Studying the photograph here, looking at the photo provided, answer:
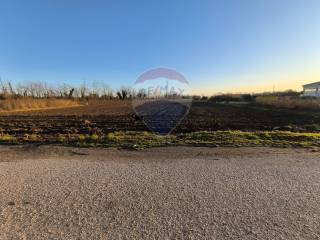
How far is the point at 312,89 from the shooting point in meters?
65.0

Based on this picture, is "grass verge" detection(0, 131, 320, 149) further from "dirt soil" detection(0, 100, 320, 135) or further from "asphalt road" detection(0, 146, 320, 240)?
"dirt soil" detection(0, 100, 320, 135)

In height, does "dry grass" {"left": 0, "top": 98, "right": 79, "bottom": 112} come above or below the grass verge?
above

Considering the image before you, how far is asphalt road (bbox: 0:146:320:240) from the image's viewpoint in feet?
10.1

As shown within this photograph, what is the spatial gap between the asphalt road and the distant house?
6457 cm

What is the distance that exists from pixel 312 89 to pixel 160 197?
73.7m

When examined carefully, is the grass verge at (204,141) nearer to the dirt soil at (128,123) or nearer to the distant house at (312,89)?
the dirt soil at (128,123)

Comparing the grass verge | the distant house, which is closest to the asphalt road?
the grass verge

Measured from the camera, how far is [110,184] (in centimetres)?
459

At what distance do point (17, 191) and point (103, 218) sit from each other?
74.5 inches

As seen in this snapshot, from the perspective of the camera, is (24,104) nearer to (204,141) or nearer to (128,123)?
(128,123)

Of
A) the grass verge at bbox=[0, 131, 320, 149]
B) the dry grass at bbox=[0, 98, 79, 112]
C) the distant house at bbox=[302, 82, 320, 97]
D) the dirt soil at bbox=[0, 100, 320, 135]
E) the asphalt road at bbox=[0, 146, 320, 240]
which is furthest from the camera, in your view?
the distant house at bbox=[302, 82, 320, 97]

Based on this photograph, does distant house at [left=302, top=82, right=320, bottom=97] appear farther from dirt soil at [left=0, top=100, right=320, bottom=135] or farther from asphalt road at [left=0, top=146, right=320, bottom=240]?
asphalt road at [left=0, top=146, right=320, bottom=240]

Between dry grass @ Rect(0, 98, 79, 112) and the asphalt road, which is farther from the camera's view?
dry grass @ Rect(0, 98, 79, 112)

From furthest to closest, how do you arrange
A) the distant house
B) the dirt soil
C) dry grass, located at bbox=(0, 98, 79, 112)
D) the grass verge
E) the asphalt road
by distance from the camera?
the distant house
dry grass, located at bbox=(0, 98, 79, 112)
the dirt soil
the grass verge
the asphalt road
